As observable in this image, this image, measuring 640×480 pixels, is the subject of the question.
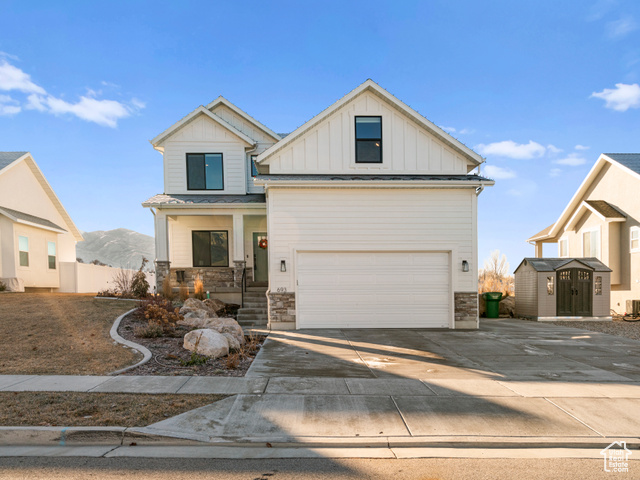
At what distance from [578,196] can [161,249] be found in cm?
2027

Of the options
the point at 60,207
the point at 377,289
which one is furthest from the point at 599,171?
the point at 60,207

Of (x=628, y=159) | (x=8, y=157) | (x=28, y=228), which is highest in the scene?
(x=8, y=157)

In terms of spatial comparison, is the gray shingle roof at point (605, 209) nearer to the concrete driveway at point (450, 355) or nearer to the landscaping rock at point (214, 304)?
the concrete driveway at point (450, 355)

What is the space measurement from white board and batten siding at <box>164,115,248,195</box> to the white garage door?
6.57m

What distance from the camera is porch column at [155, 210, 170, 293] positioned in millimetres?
15195

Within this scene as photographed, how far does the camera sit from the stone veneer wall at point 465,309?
12.0 meters

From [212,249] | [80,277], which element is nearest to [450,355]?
[212,249]

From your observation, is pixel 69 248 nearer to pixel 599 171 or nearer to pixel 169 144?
pixel 169 144

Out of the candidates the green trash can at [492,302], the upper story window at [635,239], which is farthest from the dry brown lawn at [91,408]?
the upper story window at [635,239]

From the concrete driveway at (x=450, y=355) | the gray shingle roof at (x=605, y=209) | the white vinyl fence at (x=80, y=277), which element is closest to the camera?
the concrete driveway at (x=450, y=355)

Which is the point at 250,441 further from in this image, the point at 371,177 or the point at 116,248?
the point at 116,248

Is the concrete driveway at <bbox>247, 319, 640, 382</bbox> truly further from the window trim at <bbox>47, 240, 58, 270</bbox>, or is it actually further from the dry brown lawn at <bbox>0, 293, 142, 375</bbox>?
the window trim at <bbox>47, 240, 58, 270</bbox>

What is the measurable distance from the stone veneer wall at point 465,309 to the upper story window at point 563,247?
1154 centimetres

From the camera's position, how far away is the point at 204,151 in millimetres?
16672
